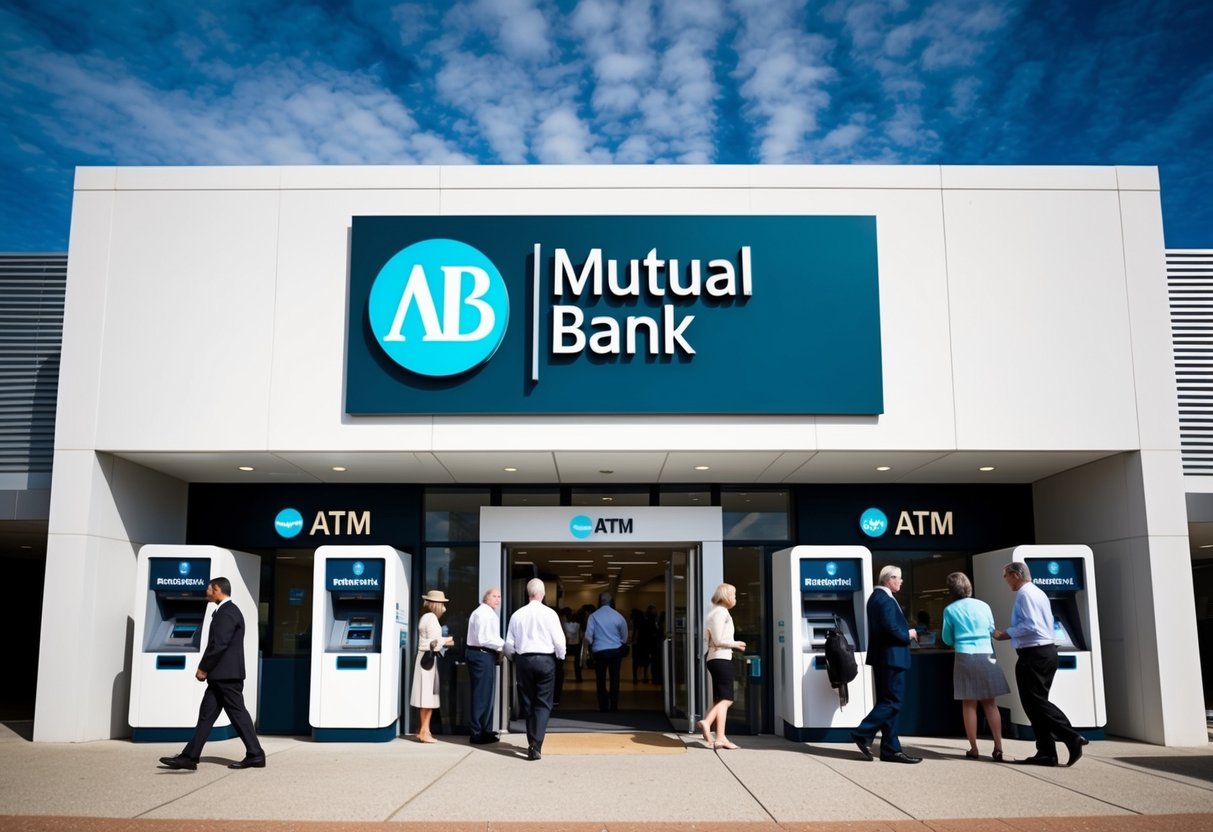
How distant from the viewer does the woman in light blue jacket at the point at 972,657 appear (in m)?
8.30

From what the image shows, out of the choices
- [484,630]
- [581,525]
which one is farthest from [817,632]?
[484,630]

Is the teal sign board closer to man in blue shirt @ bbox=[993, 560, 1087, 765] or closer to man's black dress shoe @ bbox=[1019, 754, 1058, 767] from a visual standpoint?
man in blue shirt @ bbox=[993, 560, 1087, 765]

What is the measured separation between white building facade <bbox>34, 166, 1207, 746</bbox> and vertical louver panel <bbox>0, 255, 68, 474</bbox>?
1.68m

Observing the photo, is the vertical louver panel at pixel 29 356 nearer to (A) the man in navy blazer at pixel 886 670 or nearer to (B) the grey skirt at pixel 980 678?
(A) the man in navy blazer at pixel 886 670

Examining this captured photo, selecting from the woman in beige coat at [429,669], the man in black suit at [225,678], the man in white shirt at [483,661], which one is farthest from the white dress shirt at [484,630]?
the man in black suit at [225,678]

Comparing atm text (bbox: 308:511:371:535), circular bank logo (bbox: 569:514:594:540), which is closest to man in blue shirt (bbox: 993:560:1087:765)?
circular bank logo (bbox: 569:514:594:540)

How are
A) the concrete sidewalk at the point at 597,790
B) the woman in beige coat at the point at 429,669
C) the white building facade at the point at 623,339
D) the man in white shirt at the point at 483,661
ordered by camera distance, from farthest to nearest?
the woman in beige coat at the point at 429,669, the man in white shirt at the point at 483,661, the white building facade at the point at 623,339, the concrete sidewalk at the point at 597,790

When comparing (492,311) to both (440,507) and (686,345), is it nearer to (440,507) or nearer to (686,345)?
(686,345)

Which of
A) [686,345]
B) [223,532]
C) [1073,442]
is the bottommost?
[223,532]

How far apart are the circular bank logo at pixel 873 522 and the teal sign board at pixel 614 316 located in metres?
2.22

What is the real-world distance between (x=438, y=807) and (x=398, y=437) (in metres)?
3.81

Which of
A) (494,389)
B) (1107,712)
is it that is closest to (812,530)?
(1107,712)

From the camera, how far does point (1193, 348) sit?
10.6 metres

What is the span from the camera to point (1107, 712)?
32.3 ft
